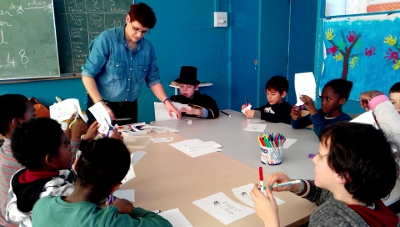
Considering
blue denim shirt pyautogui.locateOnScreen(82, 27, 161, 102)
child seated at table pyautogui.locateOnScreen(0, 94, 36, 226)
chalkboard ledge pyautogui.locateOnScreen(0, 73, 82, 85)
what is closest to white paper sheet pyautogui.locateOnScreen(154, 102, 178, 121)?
blue denim shirt pyautogui.locateOnScreen(82, 27, 161, 102)

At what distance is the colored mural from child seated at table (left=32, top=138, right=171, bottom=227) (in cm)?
269

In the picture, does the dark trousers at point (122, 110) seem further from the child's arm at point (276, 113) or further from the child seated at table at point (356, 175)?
the child seated at table at point (356, 175)

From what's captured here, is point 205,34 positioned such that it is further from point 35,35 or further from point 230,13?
point 35,35

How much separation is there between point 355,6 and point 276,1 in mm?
1319

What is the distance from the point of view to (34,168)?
120 centimetres

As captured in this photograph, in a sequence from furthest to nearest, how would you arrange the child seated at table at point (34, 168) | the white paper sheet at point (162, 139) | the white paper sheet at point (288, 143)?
the white paper sheet at point (162, 139) → the white paper sheet at point (288, 143) → the child seated at table at point (34, 168)

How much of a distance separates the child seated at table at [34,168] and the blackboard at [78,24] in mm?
2556

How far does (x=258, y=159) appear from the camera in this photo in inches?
69.2

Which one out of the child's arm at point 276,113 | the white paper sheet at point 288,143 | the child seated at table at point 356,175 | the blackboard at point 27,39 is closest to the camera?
the child seated at table at point 356,175

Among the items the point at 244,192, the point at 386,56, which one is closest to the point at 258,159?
the point at 244,192

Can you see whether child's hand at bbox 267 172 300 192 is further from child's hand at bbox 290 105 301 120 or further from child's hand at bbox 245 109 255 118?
child's hand at bbox 245 109 255 118

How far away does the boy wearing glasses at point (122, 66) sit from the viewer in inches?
88.5

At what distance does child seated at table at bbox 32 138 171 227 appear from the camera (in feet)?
3.02

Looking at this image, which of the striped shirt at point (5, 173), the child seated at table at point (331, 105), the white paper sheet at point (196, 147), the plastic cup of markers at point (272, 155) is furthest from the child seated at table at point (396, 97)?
the striped shirt at point (5, 173)
